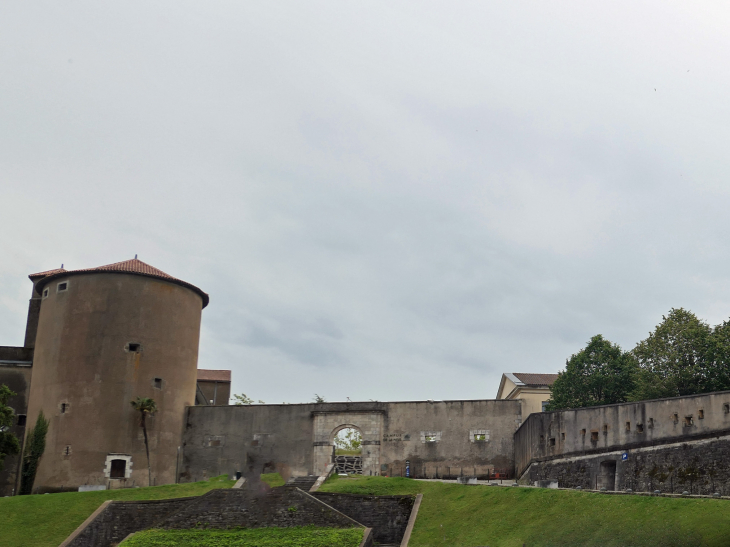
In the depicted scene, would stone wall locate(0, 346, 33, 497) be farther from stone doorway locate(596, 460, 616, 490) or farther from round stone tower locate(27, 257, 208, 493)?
stone doorway locate(596, 460, 616, 490)

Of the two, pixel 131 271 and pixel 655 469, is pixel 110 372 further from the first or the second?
pixel 655 469

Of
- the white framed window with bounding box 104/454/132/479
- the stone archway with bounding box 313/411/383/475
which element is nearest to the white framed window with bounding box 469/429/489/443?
the stone archway with bounding box 313/411/383/475

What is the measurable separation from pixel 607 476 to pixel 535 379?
26.6m

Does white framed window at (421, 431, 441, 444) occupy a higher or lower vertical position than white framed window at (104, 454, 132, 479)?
higher

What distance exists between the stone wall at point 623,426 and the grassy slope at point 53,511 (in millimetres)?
15050

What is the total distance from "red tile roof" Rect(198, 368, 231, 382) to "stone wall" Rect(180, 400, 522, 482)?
40.4 feet

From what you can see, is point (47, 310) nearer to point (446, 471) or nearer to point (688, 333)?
point (446, 471)

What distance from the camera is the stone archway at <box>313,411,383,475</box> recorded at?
4100 centimetres

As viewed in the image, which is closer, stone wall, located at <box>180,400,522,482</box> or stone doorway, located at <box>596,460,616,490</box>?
stone doorway, located at <box>596,460,616,490</box>

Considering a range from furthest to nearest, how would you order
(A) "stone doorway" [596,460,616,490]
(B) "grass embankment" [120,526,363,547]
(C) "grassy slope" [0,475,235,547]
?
1. (A) "stone doorway" [596,460,616,490]
2. (C) "grassy slope" [0,475,235,547]
3. (B) "grass embankment" [120,526,363,547]

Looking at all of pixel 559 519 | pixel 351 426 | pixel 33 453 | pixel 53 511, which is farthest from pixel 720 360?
pixel 33 453

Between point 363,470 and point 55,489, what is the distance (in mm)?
14529

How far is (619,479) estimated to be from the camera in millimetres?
32719

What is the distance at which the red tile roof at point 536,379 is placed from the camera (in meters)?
59.0
